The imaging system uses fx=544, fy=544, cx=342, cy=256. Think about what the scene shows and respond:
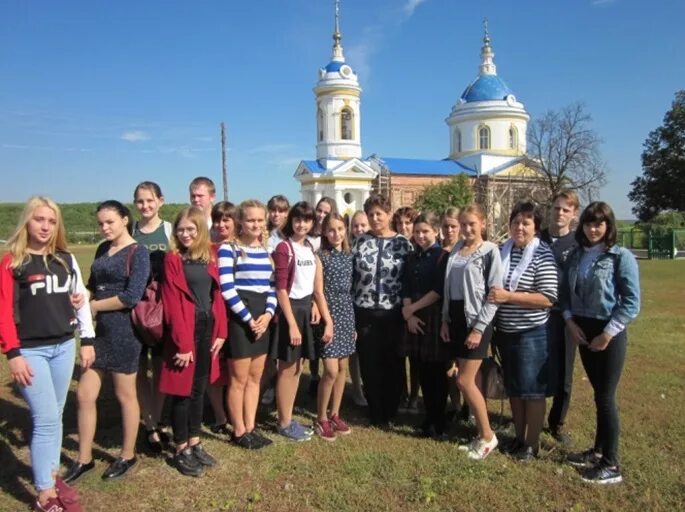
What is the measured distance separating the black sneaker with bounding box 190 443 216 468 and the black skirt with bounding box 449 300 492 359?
6.68ft

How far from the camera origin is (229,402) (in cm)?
432

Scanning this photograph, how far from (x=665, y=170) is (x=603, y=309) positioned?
50882 millimetres

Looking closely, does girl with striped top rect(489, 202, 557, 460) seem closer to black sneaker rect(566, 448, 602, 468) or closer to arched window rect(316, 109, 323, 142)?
black sneaker rect(566, 448, 602, 468)

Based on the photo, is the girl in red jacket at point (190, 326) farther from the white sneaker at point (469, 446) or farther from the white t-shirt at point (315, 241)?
the white sneaker at point (469, 446)

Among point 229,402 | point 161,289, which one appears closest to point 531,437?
point 229,402

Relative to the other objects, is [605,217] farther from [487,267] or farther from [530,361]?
[530,361]

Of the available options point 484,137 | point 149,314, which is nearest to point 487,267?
point 149,314

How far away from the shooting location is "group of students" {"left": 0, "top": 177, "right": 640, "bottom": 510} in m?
3.37

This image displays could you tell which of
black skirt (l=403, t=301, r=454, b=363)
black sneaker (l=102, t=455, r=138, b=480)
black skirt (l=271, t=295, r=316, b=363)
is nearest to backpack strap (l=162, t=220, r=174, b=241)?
black skirt (l=271, t=295, r=316, b=363)

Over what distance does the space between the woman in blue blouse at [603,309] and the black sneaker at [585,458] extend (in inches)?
2.9

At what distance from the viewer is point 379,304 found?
4758 millimetres

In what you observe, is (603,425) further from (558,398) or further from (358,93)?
(358,93)

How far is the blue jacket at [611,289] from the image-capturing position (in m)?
3.63

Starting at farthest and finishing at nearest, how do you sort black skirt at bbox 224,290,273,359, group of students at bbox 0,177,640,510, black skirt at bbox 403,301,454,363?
black skirt at bbox 403,301,454,363 → black skirt at bbox 224,290,273,359 → group of students at bbox 0,177,640,510
